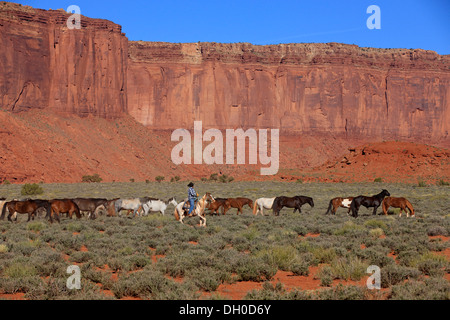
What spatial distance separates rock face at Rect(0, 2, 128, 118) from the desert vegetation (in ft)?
204

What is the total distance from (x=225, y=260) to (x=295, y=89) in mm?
98757

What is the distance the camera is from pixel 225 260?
38.9 feet

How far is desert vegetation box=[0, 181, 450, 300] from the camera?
29.5 feet

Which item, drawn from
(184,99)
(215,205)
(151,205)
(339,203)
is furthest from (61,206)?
(184,99)

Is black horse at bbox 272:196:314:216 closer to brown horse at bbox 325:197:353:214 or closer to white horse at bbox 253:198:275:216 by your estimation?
white horse at bbox 253:198:275:216

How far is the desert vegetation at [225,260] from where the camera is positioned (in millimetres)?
8992

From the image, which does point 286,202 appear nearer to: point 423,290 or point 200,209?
point 200,209

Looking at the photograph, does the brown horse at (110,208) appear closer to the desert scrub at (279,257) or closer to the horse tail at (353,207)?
the desert scrub at (279,257)

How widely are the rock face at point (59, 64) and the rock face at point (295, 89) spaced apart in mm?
12793

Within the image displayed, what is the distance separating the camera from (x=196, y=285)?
963 centimetres

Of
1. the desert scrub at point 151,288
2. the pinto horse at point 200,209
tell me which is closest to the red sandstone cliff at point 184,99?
the pinto horse at point 200,209

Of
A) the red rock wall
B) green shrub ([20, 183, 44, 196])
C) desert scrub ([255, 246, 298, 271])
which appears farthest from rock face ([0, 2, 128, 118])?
desert scrub ([255, 246, 298, 271])

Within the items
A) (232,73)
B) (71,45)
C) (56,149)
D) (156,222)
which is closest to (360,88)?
(232,73)
